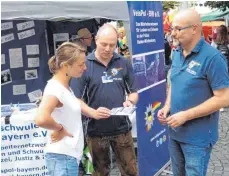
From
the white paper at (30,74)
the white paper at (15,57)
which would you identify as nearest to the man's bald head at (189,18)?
the white paper at (15,57)

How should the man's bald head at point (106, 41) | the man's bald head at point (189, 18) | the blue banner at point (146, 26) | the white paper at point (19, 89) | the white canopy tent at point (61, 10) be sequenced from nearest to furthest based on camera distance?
the man's bald head at point (189, 18) → the man's bald head at point (106, 41) → the blue banner at point (146, 26) → the white canopy tent at point (61, 10) → the white paper at point (19, 89)

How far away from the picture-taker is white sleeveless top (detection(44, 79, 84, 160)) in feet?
8.00

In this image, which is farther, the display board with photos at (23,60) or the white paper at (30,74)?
the white paper at (30,74)

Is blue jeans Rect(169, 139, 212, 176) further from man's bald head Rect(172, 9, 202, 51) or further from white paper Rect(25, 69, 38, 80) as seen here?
white paper Rect(25, 69, 38, 80)

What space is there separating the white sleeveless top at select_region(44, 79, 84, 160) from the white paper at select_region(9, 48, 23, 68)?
9.94ft

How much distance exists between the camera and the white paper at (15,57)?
17.6 feet

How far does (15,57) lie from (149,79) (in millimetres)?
2323

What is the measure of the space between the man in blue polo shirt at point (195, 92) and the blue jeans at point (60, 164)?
0.73 m

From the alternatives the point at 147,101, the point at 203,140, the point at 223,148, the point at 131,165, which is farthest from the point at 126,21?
Answer: the point at 223,148

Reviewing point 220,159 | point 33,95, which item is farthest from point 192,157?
point 33,95

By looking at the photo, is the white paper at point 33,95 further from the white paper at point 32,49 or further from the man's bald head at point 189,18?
the man's bald head at point 189,18

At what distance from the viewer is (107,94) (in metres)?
3.15

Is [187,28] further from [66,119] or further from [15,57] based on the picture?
[15,57]

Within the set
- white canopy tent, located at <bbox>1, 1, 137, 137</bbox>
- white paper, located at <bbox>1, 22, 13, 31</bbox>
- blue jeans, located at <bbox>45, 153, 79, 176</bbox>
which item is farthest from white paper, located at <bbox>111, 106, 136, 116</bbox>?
white paper, located at <bbox>1, 22, 13, 31</bbox>
